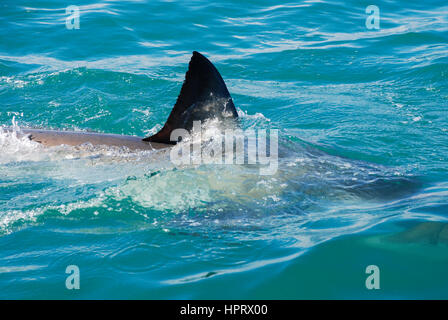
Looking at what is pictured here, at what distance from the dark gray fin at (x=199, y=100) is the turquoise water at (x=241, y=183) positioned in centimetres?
49

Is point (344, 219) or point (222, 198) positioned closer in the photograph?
point (344, 219)

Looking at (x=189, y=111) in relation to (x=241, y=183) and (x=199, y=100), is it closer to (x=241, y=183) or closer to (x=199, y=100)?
(x=199, y=100)

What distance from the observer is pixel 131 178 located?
5.32m

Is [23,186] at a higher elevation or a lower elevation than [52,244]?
higher

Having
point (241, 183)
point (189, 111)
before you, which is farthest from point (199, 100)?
point (241, 183)

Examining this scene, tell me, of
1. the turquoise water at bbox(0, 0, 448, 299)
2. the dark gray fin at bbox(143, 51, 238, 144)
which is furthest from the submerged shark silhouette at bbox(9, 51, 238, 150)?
the turquoise water at bbox(0, 0, 448, 299)

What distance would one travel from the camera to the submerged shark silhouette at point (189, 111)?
5.61m

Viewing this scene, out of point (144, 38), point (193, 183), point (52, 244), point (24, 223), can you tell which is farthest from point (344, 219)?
point (144, 38)

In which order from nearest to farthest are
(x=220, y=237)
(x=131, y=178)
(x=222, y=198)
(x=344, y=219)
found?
1. (x=220, y=237)
2. (x=344, y=219)
3. (x=222, y=198)
4. (x=131, y=178)

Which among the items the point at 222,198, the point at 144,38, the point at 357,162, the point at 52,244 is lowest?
the point at 52,244

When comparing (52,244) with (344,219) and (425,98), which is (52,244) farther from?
(425,98)

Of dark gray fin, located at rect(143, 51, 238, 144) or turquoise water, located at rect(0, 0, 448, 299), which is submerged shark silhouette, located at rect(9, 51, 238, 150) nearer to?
dark gray fin, located at rect(143, 51, 238, 144)

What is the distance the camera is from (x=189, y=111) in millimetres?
5699

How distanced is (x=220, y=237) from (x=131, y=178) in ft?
4.76
